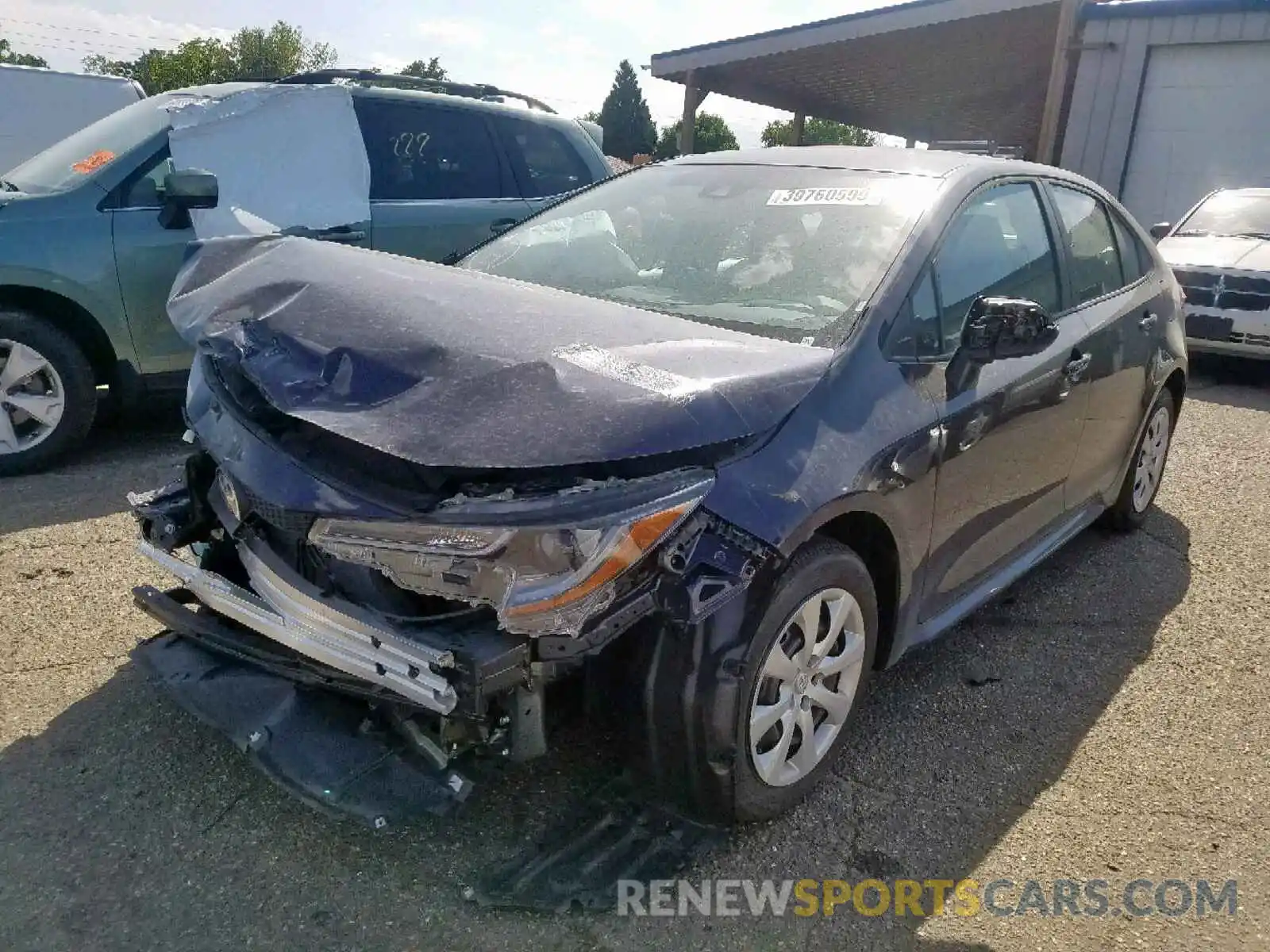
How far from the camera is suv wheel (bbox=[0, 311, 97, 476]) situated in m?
4.85

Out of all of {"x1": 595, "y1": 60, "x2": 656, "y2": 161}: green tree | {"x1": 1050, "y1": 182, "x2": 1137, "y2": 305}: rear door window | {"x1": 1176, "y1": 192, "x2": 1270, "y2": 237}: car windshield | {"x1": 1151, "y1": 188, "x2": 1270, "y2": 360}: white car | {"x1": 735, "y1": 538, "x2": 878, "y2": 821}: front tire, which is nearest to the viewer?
{"x1": 735, "y1": 538, "x2": 878, "y2": 821}: front tire

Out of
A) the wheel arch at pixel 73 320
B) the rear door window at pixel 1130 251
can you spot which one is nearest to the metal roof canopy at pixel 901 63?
the rear door window at pixel 1130 251

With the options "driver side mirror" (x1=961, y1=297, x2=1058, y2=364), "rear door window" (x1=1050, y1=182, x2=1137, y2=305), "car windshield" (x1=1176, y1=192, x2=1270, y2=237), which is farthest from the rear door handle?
"car windshield" (x1=1176, y1=192, x2=1270, y2=237)

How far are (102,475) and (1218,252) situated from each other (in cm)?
913

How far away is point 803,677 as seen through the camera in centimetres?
257

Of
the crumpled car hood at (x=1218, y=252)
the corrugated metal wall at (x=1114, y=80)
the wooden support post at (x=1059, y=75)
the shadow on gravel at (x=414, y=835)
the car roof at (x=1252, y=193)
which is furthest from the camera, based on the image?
the wooden support post at (x=1059, y=75)

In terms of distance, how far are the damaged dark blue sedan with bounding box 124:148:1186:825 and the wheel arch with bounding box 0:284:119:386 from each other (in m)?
2.29

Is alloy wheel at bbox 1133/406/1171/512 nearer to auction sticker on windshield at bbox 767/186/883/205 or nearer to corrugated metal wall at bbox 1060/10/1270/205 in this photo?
auction sticker on windshield at bbox 767/186/883/205

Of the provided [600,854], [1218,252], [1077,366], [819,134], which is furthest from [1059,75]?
[819,134]

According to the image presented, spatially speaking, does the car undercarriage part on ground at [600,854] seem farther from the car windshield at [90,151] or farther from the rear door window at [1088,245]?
the car windshield at [90,151]

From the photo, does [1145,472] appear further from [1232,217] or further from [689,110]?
[689,110]

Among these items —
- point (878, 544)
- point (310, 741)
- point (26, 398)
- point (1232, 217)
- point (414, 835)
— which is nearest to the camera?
point (310, 741)

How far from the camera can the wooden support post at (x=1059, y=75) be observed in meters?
13.9

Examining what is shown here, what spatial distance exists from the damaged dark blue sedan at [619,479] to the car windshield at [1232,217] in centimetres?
769
